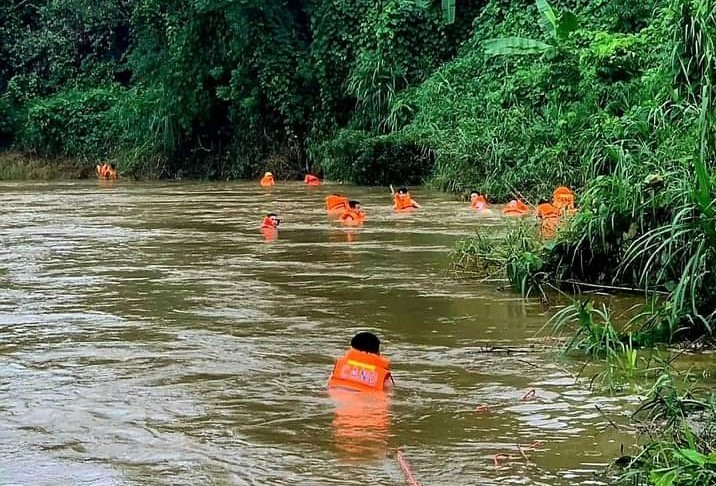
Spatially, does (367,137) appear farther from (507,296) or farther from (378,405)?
(378,405)

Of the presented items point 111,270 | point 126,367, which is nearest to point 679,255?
point 126,367

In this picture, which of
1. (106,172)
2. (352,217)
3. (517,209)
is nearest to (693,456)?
(352,217)

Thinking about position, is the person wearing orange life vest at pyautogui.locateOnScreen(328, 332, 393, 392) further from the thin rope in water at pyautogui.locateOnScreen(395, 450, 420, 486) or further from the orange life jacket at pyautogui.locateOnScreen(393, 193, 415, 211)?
the orange life jacket at pyautogui.locateOnScreen(393, 193, 415, 211)

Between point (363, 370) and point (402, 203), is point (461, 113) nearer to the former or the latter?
point (402, 203)

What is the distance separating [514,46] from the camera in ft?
65.4

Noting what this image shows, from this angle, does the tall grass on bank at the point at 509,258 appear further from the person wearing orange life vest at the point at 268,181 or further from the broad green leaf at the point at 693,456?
the person wearing orange life vest at the point at 268,181

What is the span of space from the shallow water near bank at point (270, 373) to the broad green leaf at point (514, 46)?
8.26 metres

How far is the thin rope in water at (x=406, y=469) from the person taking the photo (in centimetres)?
412

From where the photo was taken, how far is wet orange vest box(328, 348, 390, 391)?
546 centimetres

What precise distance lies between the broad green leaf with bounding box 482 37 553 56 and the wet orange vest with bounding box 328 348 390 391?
1383cm

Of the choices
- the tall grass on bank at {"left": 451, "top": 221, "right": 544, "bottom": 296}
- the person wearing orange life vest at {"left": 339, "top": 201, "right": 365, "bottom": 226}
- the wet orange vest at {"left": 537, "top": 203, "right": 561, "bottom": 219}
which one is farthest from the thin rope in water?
the person wearing orange life vest at {"left": 339, "top": 201, "right": 365, "bottom": 226}

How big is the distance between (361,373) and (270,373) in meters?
0.69

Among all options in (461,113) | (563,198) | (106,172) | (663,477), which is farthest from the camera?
(106,172)

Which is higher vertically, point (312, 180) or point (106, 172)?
point (106, 172)
